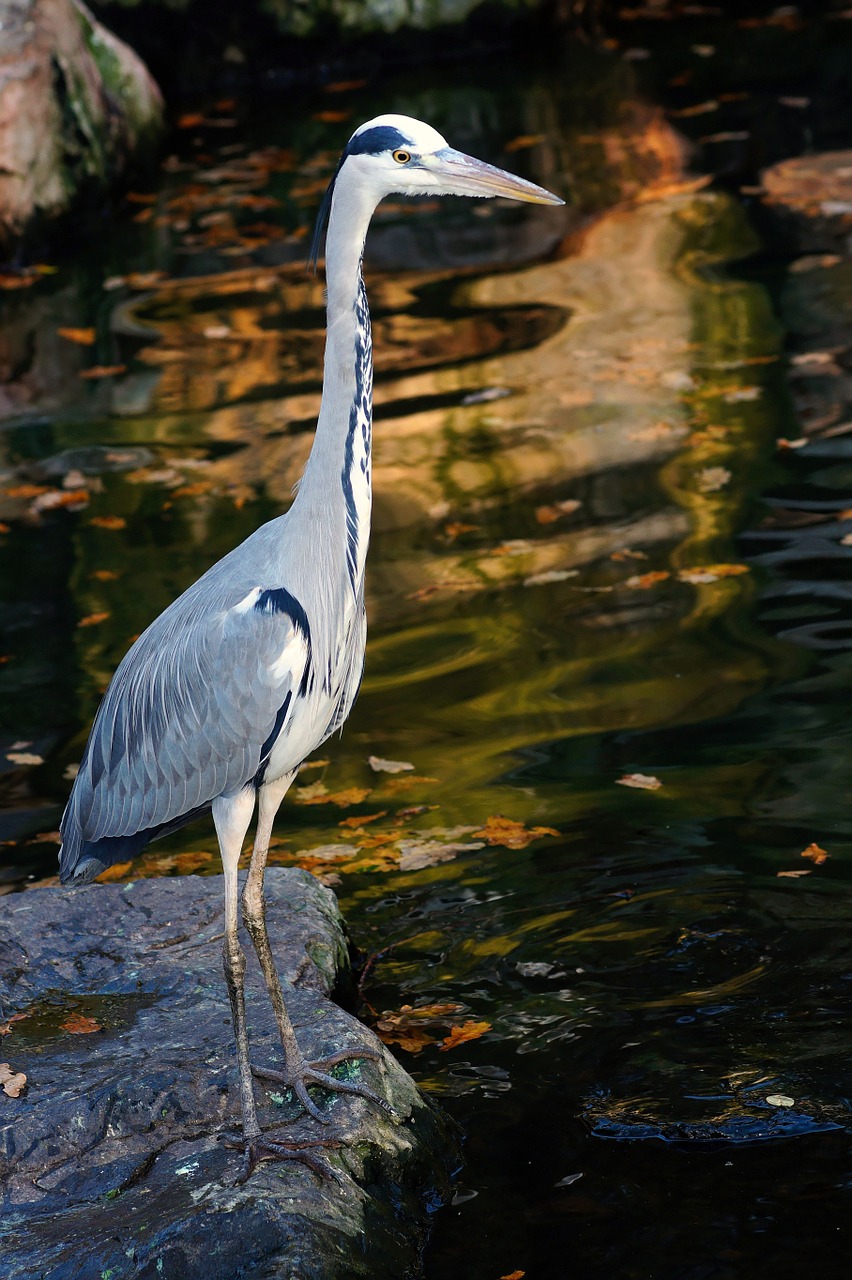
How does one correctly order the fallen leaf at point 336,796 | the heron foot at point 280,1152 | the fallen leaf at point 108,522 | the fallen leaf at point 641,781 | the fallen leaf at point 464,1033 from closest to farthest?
the heron foot at point 280,1152, the fallen leaf at point 464,1033, the fallen leaf at point 641,781, the fallen leaf at point 336,796, the fallen leaf at point 108,522

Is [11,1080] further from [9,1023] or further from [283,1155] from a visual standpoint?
[283,1155]

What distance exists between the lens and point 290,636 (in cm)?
441

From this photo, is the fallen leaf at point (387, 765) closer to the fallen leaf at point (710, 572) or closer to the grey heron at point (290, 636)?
the fallen leaf at point (710, 572)

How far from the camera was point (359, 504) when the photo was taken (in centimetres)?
450

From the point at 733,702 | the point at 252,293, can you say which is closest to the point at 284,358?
the point at 252,293

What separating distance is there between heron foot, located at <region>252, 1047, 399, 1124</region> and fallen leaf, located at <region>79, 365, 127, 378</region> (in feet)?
27.5

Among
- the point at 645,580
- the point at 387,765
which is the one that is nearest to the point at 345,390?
the point at 387,765

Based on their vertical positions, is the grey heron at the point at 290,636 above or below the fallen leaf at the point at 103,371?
above

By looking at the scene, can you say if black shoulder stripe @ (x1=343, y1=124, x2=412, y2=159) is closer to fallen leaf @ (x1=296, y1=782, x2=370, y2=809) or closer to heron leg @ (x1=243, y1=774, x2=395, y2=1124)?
heron leg @ (x1=243, y1=774, x2=395, y2=1124)

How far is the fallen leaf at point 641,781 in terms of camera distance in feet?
21.3

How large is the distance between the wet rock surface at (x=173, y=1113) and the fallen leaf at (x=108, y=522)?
4.48 metres

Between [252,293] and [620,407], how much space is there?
430cm

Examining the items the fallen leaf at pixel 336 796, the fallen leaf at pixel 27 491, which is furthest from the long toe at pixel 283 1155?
the fallen leaf at pixel 27 491

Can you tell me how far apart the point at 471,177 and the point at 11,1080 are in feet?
9.36
